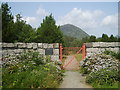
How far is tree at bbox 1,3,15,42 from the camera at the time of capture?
701cm

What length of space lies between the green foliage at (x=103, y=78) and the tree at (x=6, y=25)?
15.1 feet

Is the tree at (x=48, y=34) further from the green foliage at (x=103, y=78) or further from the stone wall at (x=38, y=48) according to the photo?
the green foliage at (x=103, y=78)

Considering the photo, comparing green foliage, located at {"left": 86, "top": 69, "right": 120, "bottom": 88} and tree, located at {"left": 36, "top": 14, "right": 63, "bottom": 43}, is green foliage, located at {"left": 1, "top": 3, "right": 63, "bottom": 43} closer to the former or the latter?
tree, located at {"left": 36, "top": 14, "right": 63, "bottom": 43}

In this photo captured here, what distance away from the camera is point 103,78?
450cm

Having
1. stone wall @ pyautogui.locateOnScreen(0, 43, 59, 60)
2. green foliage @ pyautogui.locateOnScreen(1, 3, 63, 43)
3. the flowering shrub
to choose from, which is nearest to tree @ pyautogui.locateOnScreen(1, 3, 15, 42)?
green foliage @ pyautogui.locateOnScreen(1, 3, 63, 43)

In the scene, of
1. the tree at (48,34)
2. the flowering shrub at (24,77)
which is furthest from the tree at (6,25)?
the tree at (48,34)

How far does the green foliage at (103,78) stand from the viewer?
14.1 feet

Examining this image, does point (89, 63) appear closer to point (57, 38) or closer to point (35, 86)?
point (35, 86)

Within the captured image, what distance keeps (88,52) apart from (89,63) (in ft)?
6.45

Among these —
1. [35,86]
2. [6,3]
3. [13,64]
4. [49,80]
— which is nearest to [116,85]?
[49,80]

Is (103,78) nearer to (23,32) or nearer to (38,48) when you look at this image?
(38,48)

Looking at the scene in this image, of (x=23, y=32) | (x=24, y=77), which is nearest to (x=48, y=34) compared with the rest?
(x=23, y=32)

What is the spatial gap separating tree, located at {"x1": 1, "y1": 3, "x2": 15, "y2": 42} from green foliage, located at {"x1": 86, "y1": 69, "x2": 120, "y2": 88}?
4588 millimetres

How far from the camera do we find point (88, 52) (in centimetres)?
789
